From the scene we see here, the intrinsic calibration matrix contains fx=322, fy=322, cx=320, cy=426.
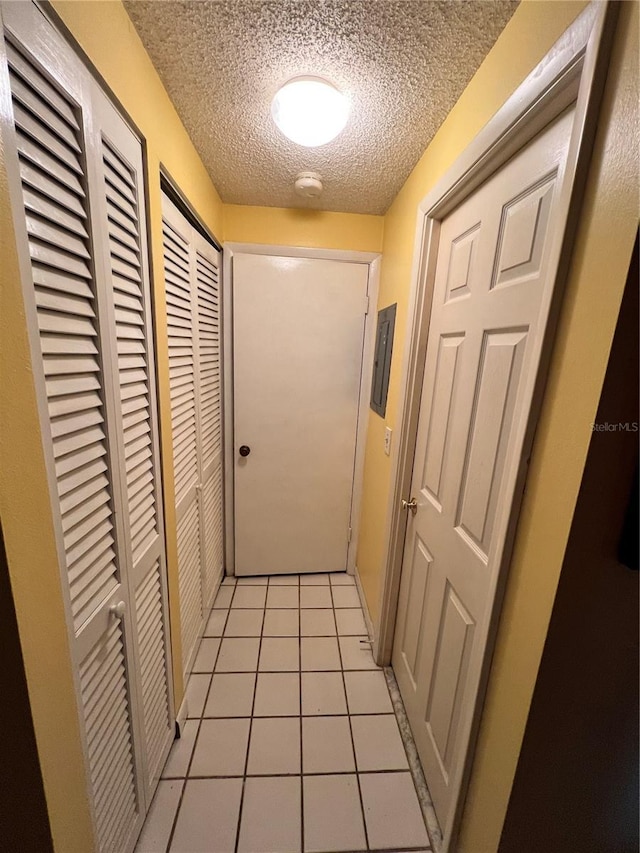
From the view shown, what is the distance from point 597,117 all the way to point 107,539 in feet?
4.17

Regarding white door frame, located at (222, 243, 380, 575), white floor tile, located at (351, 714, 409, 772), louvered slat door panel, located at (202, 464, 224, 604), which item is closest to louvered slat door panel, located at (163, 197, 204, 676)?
louvered slat door panel, located at (202, 464, 224, 604)

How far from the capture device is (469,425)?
0.96m

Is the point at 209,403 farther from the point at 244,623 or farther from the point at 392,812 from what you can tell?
the point at 392,812

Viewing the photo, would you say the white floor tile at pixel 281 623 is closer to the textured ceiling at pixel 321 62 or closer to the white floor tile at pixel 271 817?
the white floor tile at pixel 271 817

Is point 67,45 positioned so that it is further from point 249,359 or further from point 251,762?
point 251,762

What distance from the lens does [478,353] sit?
92cm

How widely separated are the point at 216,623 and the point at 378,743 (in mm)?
968

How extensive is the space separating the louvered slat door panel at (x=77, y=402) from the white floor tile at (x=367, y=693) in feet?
2.92

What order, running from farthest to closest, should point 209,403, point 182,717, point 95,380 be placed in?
1. point 209,403
2. point 182,717
3. point 95,380

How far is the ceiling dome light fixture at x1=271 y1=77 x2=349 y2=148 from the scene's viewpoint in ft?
2.98

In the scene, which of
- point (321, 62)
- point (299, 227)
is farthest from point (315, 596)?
point (321, 62)

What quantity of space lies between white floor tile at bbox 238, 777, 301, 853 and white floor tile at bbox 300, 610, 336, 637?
0.62 meters

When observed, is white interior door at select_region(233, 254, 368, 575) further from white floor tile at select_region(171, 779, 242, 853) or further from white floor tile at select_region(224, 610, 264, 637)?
white floor tile at select_region(171, 779, 242, 853)

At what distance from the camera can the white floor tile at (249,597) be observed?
1926 millimetres
